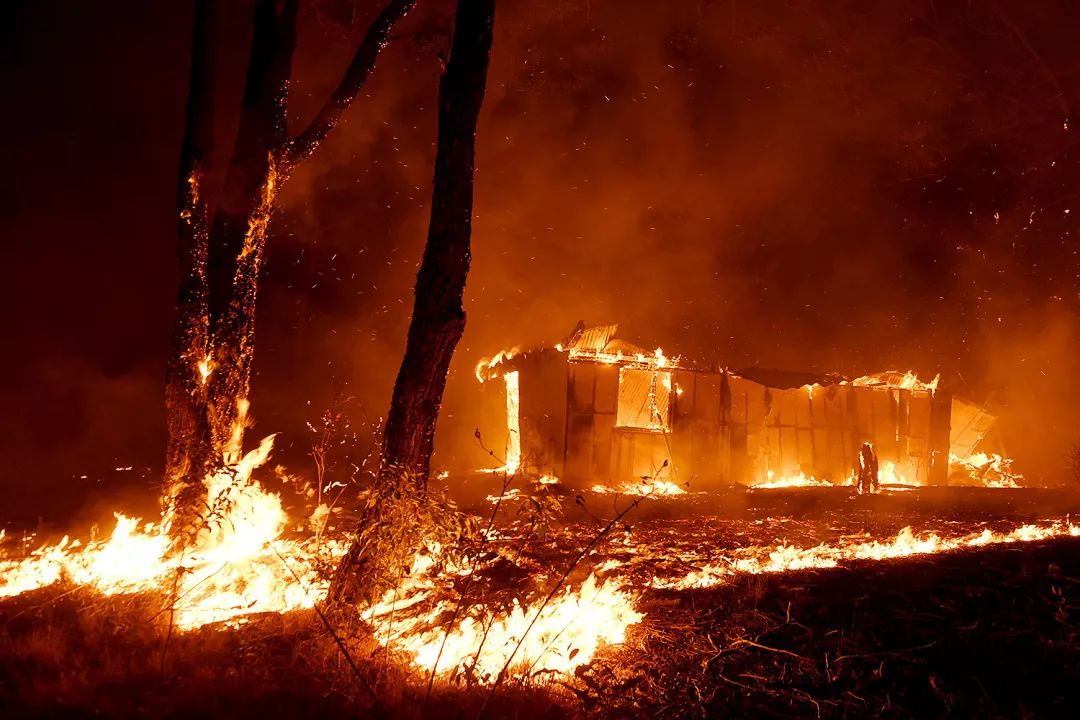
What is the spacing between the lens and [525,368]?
13672 millimetres

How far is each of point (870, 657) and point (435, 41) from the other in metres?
7.93

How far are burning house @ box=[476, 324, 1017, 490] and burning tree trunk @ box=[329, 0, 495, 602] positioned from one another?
736cm

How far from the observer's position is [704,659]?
4625 millimetres

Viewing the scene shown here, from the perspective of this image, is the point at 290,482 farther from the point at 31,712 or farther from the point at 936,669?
the point at 936,669

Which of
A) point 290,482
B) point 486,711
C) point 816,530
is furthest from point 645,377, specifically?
point 486,711

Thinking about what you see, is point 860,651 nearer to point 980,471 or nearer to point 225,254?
point 225,254

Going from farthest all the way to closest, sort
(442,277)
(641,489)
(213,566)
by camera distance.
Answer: (641,489) < (213,566) < (442,277)

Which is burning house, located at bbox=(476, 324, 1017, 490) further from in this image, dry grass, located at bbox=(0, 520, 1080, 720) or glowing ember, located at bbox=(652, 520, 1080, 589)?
dry grass, located at bbox=(0, 520, 1080, 720)

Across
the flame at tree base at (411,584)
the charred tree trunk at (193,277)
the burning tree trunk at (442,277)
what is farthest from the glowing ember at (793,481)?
the charred tree trunk at (193,277)

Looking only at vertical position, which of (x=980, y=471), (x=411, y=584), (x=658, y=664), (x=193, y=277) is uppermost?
(x=193, y=277)

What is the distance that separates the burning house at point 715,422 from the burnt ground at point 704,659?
7201 millimetres

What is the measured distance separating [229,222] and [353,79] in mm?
2272

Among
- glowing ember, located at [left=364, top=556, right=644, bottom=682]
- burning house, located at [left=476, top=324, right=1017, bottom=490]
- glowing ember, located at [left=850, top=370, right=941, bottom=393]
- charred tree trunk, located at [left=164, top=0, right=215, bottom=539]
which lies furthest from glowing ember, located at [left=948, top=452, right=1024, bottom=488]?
charred tree trunk, located at [left=164, top=0, right=215, bottom=539]

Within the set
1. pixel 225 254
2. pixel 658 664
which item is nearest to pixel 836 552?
pixel 658 664
